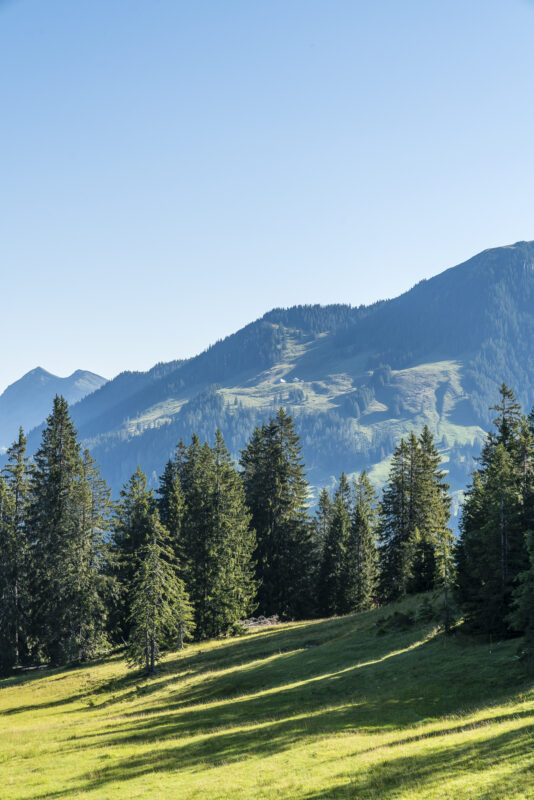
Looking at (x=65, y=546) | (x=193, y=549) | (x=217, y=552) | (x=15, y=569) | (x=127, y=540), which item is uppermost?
(x=65, y=546)

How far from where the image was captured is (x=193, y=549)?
63688mm

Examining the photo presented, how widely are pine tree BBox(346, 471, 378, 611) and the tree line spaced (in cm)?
18

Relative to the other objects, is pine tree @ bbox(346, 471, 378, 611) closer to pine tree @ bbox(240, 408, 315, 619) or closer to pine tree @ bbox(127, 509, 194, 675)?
pine tree @ bbox(240, 408, 315, 619)

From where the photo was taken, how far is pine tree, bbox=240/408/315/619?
235 feet

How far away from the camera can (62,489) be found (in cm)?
6562

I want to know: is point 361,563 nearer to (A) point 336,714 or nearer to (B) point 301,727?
(A) point 336,714

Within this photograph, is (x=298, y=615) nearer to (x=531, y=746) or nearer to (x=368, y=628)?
(x=368, y=628)

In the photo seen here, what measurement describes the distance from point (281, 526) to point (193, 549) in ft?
44.4

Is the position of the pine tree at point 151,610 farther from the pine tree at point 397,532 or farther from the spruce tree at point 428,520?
the pine tree at point 397,532

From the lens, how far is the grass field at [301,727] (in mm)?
20469

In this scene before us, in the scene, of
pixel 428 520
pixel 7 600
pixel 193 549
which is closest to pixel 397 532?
pixel 428 520

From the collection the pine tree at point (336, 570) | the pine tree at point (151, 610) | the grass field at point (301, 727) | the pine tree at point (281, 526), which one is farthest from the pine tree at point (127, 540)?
the pine tree at point (336, 570)

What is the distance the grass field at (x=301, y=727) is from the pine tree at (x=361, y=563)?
68.0ft

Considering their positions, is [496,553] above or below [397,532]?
above
